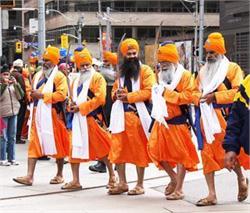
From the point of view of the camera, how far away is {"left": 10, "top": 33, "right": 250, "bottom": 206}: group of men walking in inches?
281

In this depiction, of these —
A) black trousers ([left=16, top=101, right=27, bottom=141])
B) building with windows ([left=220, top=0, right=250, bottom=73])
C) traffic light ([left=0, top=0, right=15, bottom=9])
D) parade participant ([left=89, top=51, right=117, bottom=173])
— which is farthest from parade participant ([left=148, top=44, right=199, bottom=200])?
building with windows ([left=220, top=0, right=250, bottom=73])

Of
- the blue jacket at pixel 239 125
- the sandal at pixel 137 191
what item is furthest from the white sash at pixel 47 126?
the blue jacket at pixel 239 125

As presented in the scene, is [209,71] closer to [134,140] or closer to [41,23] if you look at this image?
[134,140]

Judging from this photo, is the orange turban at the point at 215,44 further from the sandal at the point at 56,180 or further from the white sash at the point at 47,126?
the sandal at the point at 56,180

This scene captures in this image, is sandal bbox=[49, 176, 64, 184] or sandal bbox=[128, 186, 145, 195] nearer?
sandal bbox=[128, 186, 145, 195]

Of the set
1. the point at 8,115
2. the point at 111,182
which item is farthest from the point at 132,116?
the point at 8,115

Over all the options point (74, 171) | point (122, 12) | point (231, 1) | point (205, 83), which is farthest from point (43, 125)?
point (122, 12)

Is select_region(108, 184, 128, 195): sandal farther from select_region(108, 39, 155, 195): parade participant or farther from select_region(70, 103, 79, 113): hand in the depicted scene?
select_region(70, 103, 79, 113): hand

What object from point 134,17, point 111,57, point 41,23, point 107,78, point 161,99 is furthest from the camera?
point 134,17

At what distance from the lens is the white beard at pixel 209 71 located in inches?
284

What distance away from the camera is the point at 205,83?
7250 mm

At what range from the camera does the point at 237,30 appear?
143 ft

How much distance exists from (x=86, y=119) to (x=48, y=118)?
0.69 m

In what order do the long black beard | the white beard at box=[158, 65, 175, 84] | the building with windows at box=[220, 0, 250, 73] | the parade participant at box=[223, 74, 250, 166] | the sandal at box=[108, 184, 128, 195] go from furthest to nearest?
the building with windows at box=[220, 0, 250, 73] → the sandal at box=[108, 184, 128, 195] → the long black beard → the white beard at box=[158, 65, 175, 84] → the parade participant at box=[223, 74, 250, 166]
